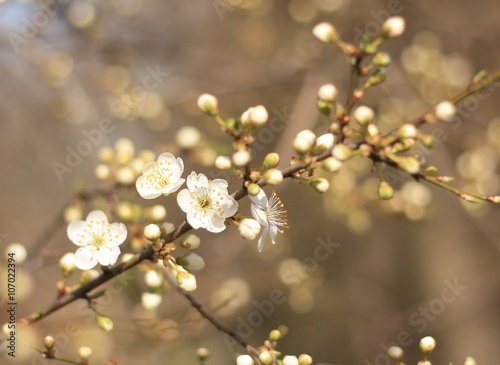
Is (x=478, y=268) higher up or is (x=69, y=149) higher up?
(x=69, y=149)

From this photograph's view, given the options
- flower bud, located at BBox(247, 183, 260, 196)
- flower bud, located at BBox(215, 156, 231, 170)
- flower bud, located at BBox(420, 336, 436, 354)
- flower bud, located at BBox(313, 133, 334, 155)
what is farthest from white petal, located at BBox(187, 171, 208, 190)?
flower bud, located at BBox(420, 336, 436, 354)

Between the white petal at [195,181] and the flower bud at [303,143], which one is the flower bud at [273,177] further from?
the white petal at [195,181]

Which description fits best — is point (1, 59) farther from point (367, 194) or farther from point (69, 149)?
point (367, 194)

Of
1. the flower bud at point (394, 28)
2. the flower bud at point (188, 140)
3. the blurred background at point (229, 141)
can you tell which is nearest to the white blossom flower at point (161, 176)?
the blurred background at point (229, 141)

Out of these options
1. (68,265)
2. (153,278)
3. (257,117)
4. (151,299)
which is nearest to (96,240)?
(68,265)

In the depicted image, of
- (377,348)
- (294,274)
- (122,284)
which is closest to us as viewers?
(122,284)

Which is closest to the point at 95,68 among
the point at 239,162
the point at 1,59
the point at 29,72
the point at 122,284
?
the point at 29,72

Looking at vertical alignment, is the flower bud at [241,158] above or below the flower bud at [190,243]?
above
